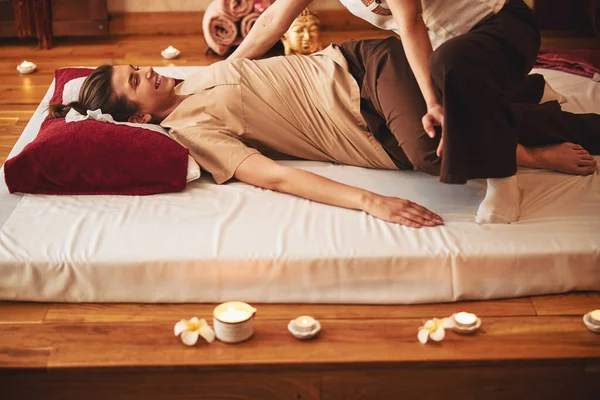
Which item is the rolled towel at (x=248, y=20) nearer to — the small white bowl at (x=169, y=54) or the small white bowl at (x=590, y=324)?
the small white bowl at (x=169, y=54)

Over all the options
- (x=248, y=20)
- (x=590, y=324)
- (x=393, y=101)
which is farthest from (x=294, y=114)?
(x=248, y=20)

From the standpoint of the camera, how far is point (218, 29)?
407cm

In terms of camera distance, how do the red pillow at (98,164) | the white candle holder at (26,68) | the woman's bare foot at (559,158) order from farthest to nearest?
1. the white candle holder at (26,68)
2. the woman's bare foot at (559,158)
3. the red pillow at (98,164)

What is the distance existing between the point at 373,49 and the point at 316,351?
1041mm

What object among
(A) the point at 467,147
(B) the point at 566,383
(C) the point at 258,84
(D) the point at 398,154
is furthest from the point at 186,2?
(B) the point at 566,383

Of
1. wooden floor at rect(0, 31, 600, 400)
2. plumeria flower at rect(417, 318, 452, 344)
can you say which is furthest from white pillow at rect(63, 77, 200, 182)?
plumeria flower at rect(417, 318, 452, 344)

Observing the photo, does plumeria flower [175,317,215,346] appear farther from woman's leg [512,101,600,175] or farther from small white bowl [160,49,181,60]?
small white bowl [160,49,181,60]

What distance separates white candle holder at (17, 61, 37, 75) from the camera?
3.82m

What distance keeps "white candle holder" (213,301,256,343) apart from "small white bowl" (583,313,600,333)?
816 mm

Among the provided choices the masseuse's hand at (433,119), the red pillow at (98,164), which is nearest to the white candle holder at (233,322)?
the red pillow at (98,164)

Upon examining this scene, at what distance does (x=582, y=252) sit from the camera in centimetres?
205

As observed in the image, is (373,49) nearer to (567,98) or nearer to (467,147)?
(467,147)

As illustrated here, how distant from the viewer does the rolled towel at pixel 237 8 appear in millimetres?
4031

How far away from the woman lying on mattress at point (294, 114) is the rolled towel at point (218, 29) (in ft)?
4.98
